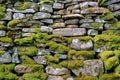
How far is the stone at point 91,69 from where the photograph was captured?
4344 millimetres

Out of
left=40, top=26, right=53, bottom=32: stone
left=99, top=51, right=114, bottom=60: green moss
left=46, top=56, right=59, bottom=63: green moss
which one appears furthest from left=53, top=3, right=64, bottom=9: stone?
left=99, top=51, right=114, bottom=60: green moss

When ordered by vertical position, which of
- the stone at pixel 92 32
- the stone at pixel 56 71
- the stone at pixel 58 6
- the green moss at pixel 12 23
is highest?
the stone at pixel 58 6

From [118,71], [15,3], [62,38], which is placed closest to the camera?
[118,71]

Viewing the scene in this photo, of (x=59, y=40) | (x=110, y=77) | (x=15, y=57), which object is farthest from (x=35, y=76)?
(x=110, y=77)

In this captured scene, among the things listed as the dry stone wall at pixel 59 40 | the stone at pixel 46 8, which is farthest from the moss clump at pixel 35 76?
the stone at pixel 46 8

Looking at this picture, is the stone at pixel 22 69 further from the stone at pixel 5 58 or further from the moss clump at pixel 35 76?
the stone at pixel 5 58

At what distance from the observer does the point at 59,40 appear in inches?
187

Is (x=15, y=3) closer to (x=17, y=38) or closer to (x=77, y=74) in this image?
(x=17, y=38)

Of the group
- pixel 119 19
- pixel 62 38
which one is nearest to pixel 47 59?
pixel 62 38

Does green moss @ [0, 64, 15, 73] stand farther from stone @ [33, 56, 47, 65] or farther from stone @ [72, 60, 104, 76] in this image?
stone @ [72, 60, 104, 76]

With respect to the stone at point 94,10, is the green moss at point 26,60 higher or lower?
lower

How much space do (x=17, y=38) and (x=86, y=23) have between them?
1.31 metres

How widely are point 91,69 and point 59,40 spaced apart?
816mm

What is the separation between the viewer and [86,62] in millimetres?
4445
